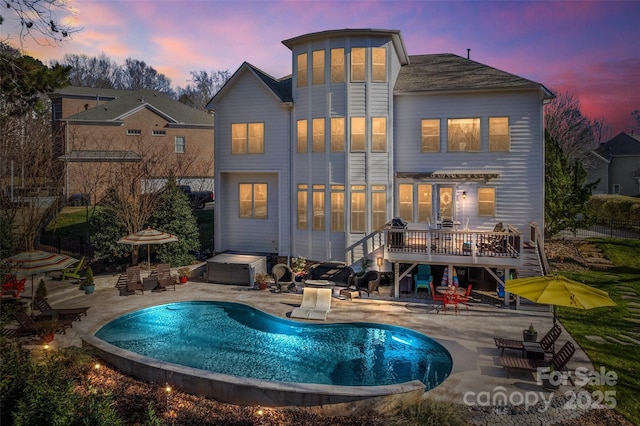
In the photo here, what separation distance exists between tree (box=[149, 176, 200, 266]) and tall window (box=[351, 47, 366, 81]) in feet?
36.2

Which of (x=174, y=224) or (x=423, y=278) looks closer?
(x=423, y=278)

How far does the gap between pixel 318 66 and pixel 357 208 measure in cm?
718

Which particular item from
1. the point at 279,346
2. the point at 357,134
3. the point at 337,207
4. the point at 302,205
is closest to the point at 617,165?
→ the point at 357,134

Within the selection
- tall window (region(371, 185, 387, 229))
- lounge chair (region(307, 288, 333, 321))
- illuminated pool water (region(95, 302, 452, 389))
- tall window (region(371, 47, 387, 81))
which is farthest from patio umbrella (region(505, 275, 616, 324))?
tall window (region(371, 47, 387, 81))

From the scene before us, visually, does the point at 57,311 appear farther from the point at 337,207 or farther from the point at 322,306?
the point at 337,207

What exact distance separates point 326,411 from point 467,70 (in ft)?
61.7

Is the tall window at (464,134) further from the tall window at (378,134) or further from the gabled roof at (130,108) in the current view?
the gabled roof at (130,108)

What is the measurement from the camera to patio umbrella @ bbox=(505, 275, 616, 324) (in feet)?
34.3

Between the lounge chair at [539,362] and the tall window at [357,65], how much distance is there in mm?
14443

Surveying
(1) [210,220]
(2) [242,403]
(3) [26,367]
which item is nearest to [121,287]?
(3) [26,367]

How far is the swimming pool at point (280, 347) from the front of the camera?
38.4 ft

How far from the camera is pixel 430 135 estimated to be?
21.7 m

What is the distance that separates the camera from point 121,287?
63.4 feet

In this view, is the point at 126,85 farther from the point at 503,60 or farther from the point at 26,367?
the point at 26,367
